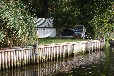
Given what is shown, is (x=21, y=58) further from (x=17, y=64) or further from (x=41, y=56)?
(x=41, y=56)

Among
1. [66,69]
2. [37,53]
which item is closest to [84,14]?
[37,53]

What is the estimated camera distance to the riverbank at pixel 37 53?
1083 inches

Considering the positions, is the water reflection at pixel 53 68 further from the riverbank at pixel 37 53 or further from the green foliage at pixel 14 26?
the green foliage at pixel 14 26

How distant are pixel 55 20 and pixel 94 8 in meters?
6.84

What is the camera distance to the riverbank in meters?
27.5

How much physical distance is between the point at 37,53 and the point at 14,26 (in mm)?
3606

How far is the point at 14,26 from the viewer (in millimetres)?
29422

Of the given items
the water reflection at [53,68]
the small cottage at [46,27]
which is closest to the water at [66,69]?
the water reflection at [53,68]

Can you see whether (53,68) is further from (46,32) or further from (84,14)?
(84,14)

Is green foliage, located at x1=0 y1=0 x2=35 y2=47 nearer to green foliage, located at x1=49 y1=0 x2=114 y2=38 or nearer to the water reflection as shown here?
the water reflection

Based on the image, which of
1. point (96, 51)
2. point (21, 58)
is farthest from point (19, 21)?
point (96, 51)

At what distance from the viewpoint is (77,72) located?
26.9 m

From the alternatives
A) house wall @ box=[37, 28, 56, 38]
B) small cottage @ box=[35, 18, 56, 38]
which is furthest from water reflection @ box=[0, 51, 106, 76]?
small cottage @ box=[35, 18, 56, 38]

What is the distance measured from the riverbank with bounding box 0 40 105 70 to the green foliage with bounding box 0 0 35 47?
1.28 metres
